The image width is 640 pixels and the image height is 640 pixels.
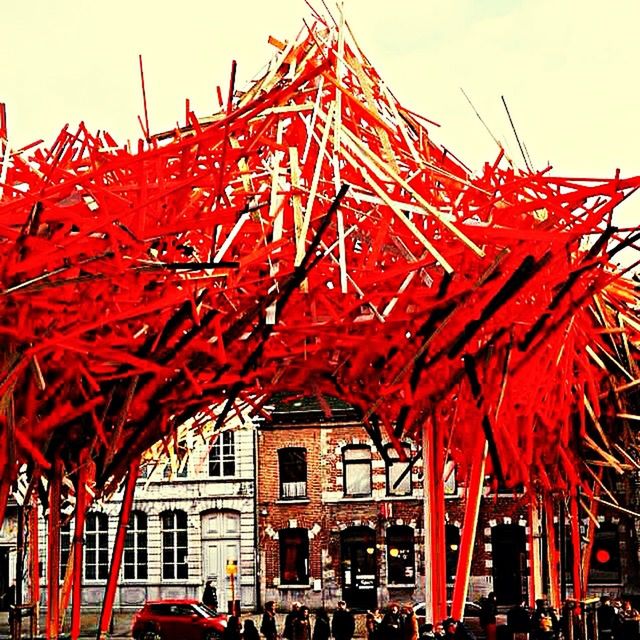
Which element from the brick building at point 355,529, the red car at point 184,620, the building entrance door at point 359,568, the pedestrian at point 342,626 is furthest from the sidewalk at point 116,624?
the pedestrian at point 342,626

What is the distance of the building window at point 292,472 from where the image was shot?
120ft

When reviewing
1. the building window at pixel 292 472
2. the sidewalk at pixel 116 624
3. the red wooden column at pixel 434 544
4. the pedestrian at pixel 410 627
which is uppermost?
the building window at pixel 292 472

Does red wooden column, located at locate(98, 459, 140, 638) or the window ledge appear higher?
red wooden column, located at locate(98, 459, 140, 638)

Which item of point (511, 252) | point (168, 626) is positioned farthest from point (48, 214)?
point (168, 626)

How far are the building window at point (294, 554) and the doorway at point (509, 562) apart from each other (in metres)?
5.49

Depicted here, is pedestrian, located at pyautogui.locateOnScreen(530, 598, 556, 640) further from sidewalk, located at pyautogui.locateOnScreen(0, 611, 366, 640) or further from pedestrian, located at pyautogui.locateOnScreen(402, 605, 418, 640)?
sidewalk, located at pyautogui.locateOnScreen(0, 611, 366, 640)

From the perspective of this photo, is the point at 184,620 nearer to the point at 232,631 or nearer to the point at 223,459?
the point at 232,631

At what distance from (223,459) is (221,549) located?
2744 mm

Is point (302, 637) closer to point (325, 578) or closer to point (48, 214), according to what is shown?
point (325, 578)

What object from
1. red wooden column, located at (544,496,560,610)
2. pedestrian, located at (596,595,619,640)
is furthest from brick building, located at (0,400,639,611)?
red wooden column, located at (544,496,560,610)

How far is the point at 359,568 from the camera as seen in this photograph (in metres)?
35.4

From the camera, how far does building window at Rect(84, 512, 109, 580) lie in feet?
124

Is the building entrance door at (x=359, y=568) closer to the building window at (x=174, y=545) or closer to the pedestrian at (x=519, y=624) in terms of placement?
the building window at (x=174, y=545)

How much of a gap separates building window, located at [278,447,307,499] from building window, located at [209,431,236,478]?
A: 160 centimetres
